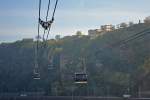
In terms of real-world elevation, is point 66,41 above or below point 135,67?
above

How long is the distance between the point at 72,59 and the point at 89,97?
19771 millimetres

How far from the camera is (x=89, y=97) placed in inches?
3182

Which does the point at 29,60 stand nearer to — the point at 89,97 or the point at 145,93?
the point at 89,97

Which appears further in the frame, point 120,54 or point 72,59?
point 72,59

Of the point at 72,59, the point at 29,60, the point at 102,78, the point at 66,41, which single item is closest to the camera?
the point at 102,78

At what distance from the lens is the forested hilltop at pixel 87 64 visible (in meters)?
88.6

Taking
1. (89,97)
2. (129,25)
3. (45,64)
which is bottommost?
(89,97)

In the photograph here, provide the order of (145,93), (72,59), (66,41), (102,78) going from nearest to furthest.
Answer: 1. (145,93)
2. (102,78)
3. (72,59)
4. (66,41)

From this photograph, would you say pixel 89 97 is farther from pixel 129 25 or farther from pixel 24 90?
pixel 129 25

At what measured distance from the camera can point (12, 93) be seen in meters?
104

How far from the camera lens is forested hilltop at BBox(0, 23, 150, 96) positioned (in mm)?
88562

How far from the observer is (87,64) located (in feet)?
314

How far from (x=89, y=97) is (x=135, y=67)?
1486 centimetres

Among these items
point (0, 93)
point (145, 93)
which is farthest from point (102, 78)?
point (0, 93)
